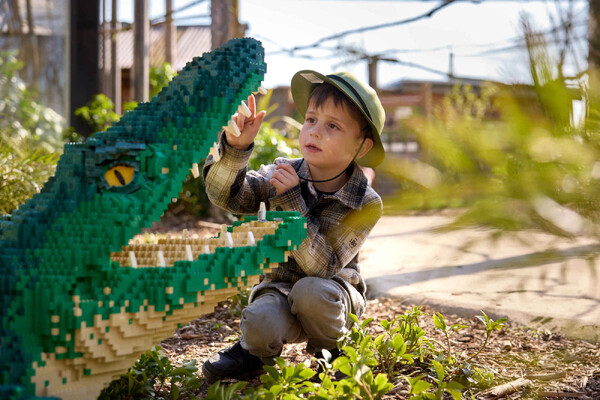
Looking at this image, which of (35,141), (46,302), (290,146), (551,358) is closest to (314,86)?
(46,302)

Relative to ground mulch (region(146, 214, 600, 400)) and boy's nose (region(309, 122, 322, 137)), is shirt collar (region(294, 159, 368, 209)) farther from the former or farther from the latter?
ground mulch (region(146, 214, 600, 400))

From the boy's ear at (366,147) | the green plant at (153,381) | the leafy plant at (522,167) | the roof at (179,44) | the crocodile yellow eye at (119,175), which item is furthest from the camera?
the roof at (179,44)

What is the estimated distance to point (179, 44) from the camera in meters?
17.8

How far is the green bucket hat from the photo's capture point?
2219 mm

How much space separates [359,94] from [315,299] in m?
0.83

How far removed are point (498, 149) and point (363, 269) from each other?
12.4ft

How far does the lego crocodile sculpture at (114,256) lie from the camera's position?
4.54 feet

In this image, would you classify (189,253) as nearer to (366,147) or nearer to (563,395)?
(366,147)

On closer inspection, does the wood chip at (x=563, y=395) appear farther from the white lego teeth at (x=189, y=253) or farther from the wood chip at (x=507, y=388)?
the white lego teeth at (x=189, y=253)

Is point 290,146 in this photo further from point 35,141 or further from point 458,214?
point 458,214

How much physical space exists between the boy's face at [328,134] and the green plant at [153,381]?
0.94 m

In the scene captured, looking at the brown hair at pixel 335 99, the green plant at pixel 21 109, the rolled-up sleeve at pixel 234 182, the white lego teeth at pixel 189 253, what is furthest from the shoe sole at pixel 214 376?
the green plant at pixel 21 109

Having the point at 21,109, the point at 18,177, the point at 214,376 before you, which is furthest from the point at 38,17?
the point at 214,376

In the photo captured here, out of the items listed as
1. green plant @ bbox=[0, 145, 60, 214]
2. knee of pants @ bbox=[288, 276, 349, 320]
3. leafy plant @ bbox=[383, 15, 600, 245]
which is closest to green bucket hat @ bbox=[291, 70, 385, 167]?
knee of pants @ bbox=[288, 276, 349, 320]
